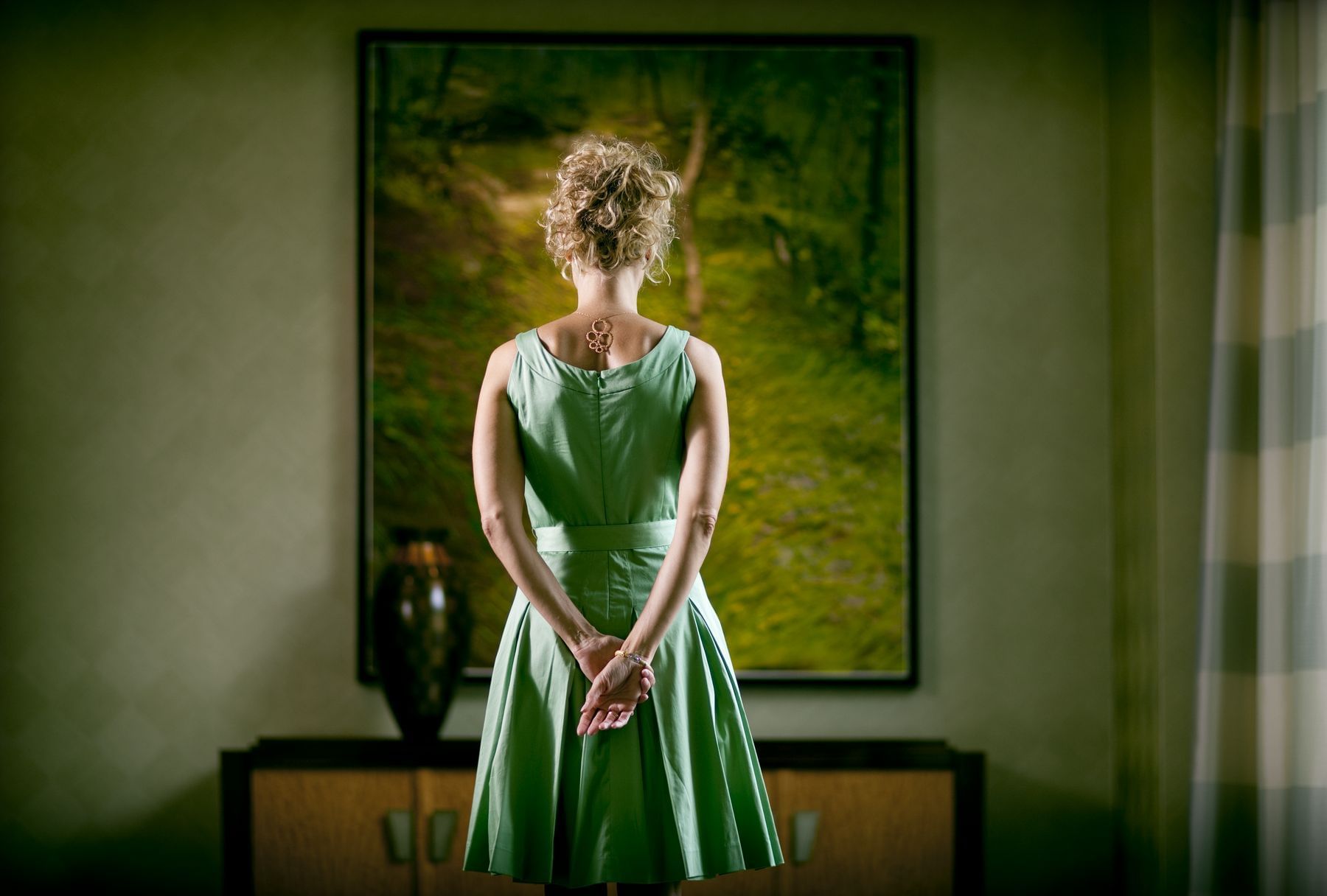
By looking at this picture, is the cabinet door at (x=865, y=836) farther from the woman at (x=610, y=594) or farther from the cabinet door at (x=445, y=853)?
the woman at (x=610, y=594)

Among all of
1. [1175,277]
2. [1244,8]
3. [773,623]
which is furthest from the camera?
[773,623]

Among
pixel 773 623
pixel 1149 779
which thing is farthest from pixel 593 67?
pixel 1149 779

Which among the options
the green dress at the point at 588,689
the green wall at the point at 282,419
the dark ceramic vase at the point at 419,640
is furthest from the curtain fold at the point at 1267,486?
the dark ceramic vase at the point at 419,640

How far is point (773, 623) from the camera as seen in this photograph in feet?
8.93

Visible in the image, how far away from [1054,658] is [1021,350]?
2.56 feet

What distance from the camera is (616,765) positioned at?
4.64 ft

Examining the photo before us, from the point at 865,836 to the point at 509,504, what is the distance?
4.52 feet

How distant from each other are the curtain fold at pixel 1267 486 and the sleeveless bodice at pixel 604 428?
1.37m

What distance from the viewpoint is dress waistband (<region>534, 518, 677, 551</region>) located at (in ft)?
4.83

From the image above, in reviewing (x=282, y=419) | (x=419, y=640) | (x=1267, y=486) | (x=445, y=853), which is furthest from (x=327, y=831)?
(x=1267, y=486)

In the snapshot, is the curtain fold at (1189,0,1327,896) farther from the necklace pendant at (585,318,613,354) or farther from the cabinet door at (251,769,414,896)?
the cabinet door at (251,769,414,896)

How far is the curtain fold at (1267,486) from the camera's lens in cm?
210

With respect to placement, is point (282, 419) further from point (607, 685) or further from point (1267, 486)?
point (1267, 486)

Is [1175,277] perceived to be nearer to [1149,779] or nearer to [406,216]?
[1149,779]
